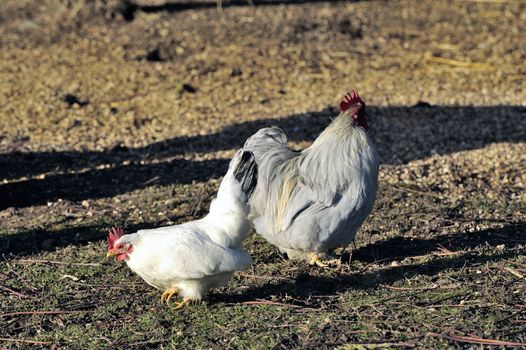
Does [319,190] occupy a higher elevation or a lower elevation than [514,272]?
higher

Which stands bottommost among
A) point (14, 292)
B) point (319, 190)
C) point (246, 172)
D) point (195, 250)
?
point (14, 292)

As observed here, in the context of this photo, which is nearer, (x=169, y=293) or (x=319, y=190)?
(x=169, y=293)

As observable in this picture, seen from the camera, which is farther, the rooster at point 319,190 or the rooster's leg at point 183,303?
the rooster at point 319,190

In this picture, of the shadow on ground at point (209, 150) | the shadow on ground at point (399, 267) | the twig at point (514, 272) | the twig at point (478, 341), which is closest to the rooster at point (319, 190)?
the shadow on ground at point (399, 267)

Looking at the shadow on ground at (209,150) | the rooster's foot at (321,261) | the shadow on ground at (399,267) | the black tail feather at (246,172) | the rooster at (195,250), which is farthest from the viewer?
the shadow on ground at (209,150)

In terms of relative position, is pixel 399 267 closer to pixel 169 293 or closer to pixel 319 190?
pixel 319 190

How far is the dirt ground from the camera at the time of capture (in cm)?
594

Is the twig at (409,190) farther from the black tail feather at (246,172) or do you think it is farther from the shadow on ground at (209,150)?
the black tail feather at (246,172)

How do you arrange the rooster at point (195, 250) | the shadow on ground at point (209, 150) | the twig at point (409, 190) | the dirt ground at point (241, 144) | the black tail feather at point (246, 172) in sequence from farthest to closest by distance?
the shadow on ground at point (209, 150) → the twig at point (409, 190) → the black tail feather at point (246, 172) → the dirt ground at point (241, 144) → the rooster at point (195, 250)

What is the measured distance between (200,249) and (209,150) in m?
4.33

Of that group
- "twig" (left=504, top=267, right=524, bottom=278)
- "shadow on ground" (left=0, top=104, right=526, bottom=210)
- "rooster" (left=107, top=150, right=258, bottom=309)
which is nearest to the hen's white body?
"rooster" (left=107, top=150, right=258, bottom=309)

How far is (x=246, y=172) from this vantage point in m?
6.29

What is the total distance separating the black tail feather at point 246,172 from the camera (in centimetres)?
623

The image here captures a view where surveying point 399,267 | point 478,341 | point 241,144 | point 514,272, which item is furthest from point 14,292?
point 241,144
